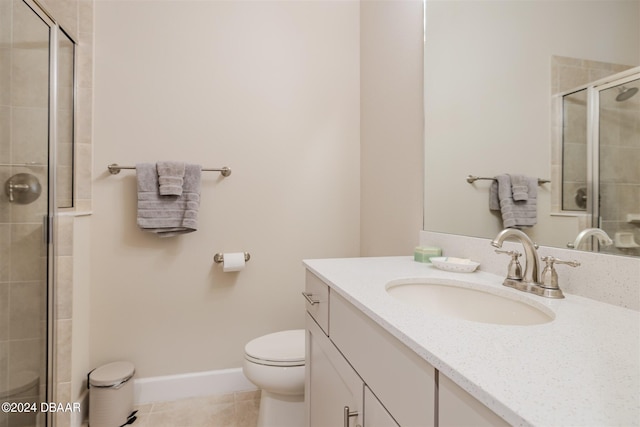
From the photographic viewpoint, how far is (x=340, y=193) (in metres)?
2.00

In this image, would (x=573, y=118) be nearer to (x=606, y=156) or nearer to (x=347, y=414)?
(x=606, y=156)

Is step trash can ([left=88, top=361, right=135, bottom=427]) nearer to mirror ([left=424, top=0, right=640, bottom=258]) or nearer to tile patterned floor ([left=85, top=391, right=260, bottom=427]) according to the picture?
tile patterned floor ([left=85, top=391, right=260, bottom=427])

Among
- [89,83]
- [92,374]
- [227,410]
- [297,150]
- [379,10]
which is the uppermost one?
[379,10]

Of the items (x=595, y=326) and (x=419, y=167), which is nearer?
(x=595, y=326)

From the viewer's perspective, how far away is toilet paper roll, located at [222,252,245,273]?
1.72 m

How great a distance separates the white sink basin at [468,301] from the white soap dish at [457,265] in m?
0.12

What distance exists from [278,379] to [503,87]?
1.35 metres

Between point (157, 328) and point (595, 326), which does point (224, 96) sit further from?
point (595, 326)

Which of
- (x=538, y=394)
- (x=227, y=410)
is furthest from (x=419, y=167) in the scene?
(x=227, y=410)

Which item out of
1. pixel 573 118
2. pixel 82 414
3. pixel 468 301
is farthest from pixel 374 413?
pixel 82 414

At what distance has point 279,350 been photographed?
1396mm

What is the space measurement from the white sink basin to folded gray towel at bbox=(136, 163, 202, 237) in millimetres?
1161

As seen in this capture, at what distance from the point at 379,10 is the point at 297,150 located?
906 mm

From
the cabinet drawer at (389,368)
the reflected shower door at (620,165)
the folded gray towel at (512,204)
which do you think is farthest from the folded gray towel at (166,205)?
the reflected shower door at (620,165)
